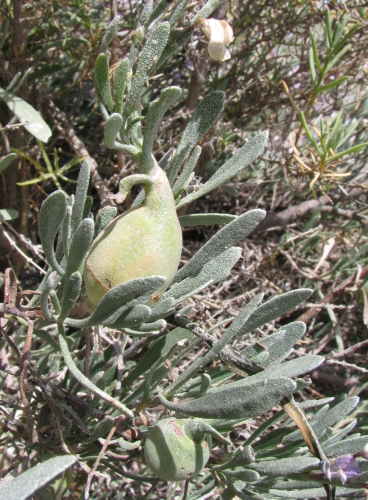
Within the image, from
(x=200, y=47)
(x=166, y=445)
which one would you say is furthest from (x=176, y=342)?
(x=200, y=47)

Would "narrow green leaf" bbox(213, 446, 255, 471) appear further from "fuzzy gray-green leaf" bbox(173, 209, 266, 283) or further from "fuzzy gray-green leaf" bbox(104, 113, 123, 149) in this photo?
"fuzzy gray-green leaf" bbox(104, 113, 123, 149)

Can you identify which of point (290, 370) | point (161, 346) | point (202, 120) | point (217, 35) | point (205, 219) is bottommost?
point (161, 346)

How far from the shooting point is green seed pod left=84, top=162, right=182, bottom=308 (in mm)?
497

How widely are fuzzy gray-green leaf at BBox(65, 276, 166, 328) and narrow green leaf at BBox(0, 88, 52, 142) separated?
55 centimetres

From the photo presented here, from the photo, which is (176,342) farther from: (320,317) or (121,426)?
(320,317)

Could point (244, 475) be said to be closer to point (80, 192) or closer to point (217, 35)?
point (80, 192)

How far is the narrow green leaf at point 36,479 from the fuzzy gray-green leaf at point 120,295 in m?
0.15

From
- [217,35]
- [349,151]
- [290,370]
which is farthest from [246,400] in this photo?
[349,151]

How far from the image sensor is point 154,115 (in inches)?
19.2

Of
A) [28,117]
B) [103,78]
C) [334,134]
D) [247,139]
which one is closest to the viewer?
[103,78]

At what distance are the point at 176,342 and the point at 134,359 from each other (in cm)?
23

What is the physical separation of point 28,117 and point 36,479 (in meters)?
0.77

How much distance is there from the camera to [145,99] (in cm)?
136

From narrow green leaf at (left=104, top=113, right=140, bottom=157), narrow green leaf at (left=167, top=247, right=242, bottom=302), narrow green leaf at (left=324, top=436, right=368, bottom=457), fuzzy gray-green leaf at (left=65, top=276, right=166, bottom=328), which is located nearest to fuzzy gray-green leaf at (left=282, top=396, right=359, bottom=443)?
narrow green leaf at (left=324, top=436, right=368, bottom=457)
